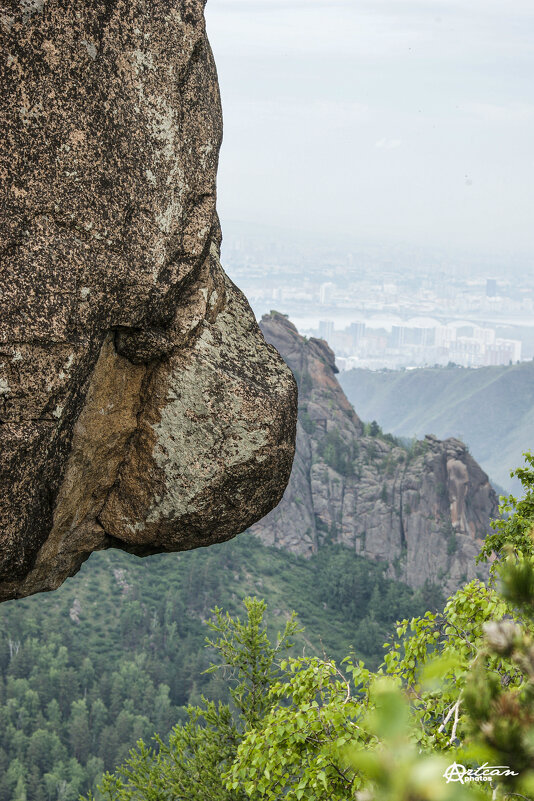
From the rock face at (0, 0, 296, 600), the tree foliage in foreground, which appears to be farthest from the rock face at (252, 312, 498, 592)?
the rock face at (0, 0, 296, 600)

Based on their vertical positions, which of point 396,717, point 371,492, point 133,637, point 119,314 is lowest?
point 133,637

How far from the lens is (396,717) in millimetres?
1585

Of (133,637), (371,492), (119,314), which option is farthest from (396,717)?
(371,492)

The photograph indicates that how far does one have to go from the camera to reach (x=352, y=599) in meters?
99.9

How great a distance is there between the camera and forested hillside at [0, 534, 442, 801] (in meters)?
69.8

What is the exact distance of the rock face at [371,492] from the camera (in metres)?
98.8

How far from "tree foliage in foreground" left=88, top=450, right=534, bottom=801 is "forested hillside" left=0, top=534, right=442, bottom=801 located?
47.2m

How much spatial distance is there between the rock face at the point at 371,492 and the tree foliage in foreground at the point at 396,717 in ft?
275

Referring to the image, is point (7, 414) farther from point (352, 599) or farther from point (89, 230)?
point (352, 599)

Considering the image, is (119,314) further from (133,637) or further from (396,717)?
(133,637)

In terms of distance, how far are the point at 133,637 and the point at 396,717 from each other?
3656 inches

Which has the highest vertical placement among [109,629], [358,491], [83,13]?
[358,491]

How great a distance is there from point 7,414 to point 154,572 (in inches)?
3935

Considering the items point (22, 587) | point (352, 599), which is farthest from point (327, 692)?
point (352, 599)
